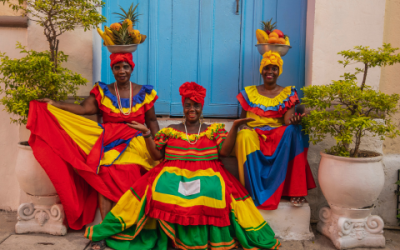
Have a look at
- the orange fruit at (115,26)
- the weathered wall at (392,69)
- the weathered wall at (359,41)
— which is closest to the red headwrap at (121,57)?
the orange fruit at (115,26)

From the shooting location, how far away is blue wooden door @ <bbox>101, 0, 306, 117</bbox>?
432cm

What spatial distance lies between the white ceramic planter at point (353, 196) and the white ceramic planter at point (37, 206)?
2500 mm

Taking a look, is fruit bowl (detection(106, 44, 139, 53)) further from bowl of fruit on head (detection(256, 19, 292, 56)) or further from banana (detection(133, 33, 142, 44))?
bowl of fruit on head (detection(256, 19, 292, 56))

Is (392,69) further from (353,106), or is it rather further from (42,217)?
(42,217)

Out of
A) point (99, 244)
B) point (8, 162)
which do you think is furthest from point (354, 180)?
point (8, 162)

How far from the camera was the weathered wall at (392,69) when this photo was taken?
3.88 metres

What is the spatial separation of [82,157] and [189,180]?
3.51 feet

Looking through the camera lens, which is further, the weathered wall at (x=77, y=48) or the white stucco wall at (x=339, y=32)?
the weathered wall at (x=77, y=48)

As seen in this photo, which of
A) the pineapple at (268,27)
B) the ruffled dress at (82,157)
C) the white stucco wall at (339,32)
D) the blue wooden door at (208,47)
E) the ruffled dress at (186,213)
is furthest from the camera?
the blue wooden door at (208,47)

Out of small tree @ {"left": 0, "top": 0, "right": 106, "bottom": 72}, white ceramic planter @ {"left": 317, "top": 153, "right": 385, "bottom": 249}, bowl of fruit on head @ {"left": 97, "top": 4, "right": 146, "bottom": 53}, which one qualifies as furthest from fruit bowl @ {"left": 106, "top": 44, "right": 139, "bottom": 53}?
white ceramic planter @ {"left": 317, "top": 153, "right": 385, "bottom": 249}

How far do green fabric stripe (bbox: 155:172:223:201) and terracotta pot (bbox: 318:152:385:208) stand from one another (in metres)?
1.02

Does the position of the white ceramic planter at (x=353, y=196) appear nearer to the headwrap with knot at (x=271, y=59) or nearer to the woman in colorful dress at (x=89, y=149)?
the headwrap with knot at (x=271, y=59)

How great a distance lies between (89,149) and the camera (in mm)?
3494

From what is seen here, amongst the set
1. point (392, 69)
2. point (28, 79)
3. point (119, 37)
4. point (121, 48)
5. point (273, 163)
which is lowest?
point (273, 163)
